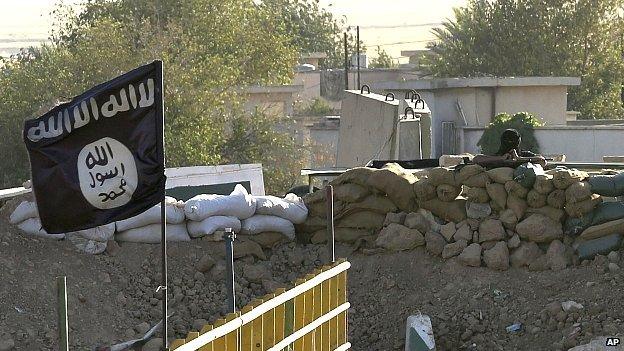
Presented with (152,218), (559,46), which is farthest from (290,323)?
(559,46)

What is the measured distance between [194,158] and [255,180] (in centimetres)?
1548

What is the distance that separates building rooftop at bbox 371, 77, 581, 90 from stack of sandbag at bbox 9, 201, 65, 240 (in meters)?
21.0

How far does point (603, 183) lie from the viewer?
11.5 meters

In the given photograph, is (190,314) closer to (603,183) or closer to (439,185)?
(439,185)

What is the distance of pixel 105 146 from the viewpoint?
22.3 ft

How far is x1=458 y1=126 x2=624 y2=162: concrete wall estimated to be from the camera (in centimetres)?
2667

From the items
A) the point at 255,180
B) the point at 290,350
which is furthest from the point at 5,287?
the point at 255,180

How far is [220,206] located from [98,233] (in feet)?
3.41

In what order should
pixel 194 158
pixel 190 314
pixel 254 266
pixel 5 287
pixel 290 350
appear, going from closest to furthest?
pixel 290 350
pixel 5 287
pixel 190 314
pixel 254 266
pixel 194 158

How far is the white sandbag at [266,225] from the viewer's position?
1188 centimetres

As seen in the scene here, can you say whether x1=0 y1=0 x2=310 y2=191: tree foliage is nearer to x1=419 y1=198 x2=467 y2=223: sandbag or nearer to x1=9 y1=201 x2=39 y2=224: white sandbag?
x1=419 y1=198 x2=467 y2=223: sandbag

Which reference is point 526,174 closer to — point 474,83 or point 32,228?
point 32,228

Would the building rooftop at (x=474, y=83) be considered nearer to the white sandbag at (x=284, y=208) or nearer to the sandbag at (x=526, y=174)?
the white sandbag at (x=284, y=208)

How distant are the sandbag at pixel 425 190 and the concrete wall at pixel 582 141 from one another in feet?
48.8
